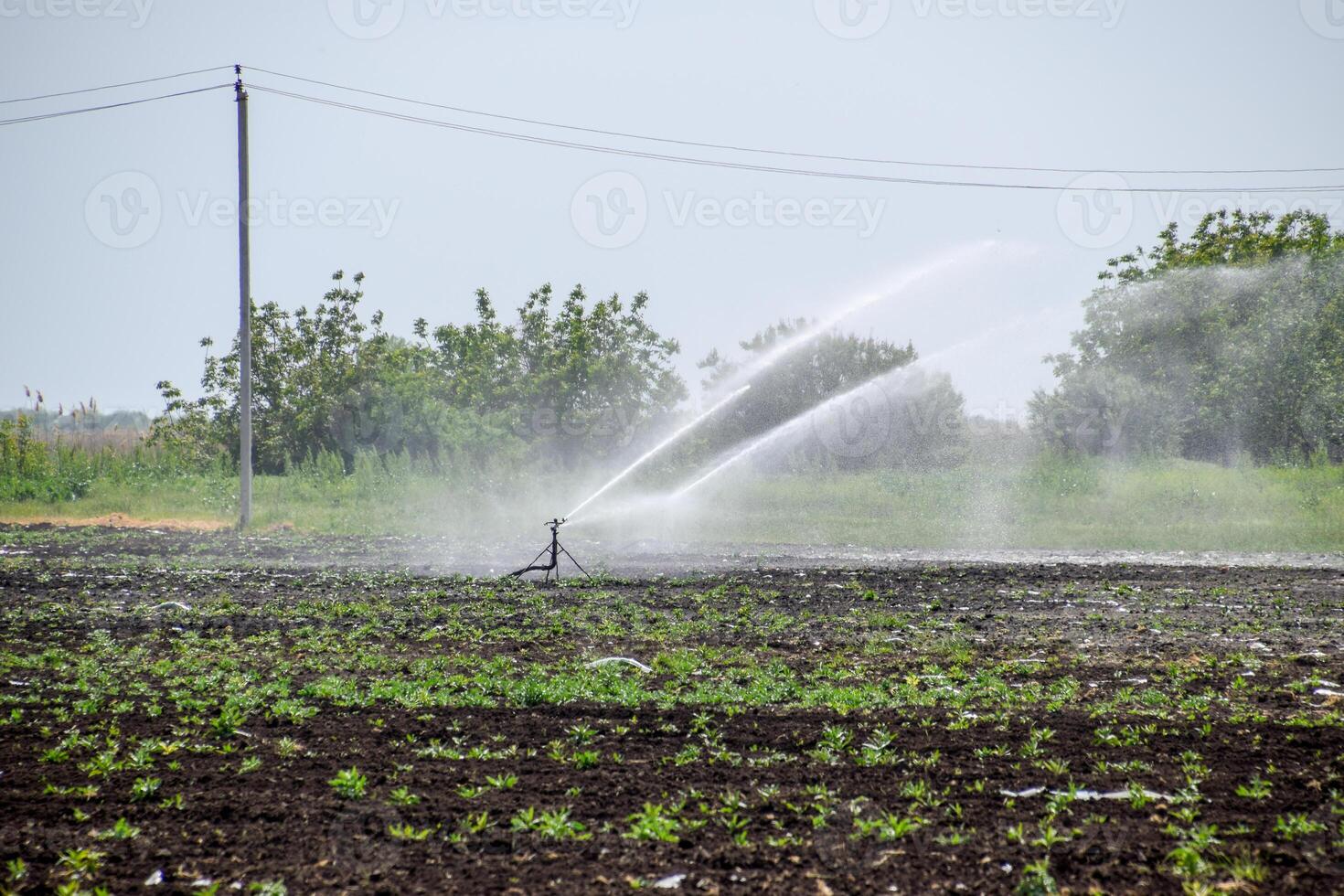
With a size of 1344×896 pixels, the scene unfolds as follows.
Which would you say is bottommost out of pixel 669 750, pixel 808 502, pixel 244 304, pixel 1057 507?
pixel 669 750

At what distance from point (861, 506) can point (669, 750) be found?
83.9 ft

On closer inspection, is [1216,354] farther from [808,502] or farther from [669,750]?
[669,750]

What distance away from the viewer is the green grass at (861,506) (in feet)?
87.8

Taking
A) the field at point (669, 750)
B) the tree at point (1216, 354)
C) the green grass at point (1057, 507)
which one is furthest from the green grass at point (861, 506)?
the field at point (669, 750)

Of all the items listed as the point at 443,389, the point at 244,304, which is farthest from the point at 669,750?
the point at 443,389

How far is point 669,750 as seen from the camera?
22.7 feet

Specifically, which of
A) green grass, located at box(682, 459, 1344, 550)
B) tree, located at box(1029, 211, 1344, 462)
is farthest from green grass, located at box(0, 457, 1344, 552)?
tree, located at box(1029, 211, 1344, 462)

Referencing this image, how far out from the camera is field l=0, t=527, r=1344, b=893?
5.01 m

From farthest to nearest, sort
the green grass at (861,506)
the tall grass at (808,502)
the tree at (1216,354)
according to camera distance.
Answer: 1. the tree at (1216,354)
2. the tall grass at (808,502)
3. the green grass at (861,506)

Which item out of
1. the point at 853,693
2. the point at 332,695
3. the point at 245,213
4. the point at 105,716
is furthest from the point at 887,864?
the point at 245,213

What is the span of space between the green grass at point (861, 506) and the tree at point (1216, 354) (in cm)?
520

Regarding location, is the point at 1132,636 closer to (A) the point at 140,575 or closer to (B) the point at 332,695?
(B) the point at 332,695

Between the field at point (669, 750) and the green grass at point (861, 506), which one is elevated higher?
the green grass at point (861, 506)

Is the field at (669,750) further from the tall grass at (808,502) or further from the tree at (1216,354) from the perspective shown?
the tree at (1216,354)
